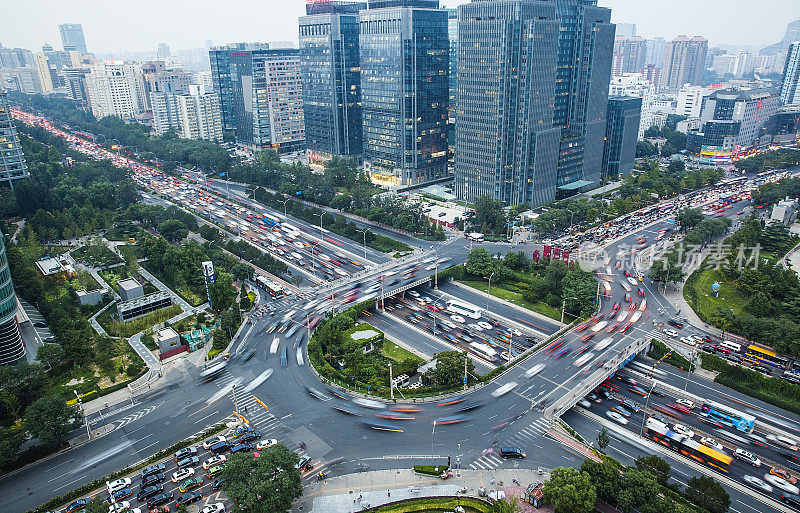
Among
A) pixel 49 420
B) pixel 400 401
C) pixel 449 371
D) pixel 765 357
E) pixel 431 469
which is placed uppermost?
pixel 49 420

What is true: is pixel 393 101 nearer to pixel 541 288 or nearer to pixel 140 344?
pixel 541 288

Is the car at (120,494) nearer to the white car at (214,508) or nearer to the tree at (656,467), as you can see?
the white car at (214,508)

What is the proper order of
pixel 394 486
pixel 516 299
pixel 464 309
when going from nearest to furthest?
pixel 394 486 < pixel 464 309 < pixel 516 299

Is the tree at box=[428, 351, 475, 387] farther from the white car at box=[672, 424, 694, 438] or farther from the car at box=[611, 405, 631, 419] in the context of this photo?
the white car at box=[672, 424, 694, 438]

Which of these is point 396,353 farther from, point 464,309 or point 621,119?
point 621,119

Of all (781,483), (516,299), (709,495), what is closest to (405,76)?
(516,299)

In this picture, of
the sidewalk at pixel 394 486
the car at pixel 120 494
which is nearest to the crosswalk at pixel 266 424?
the sidewalk at pixel 394 486
